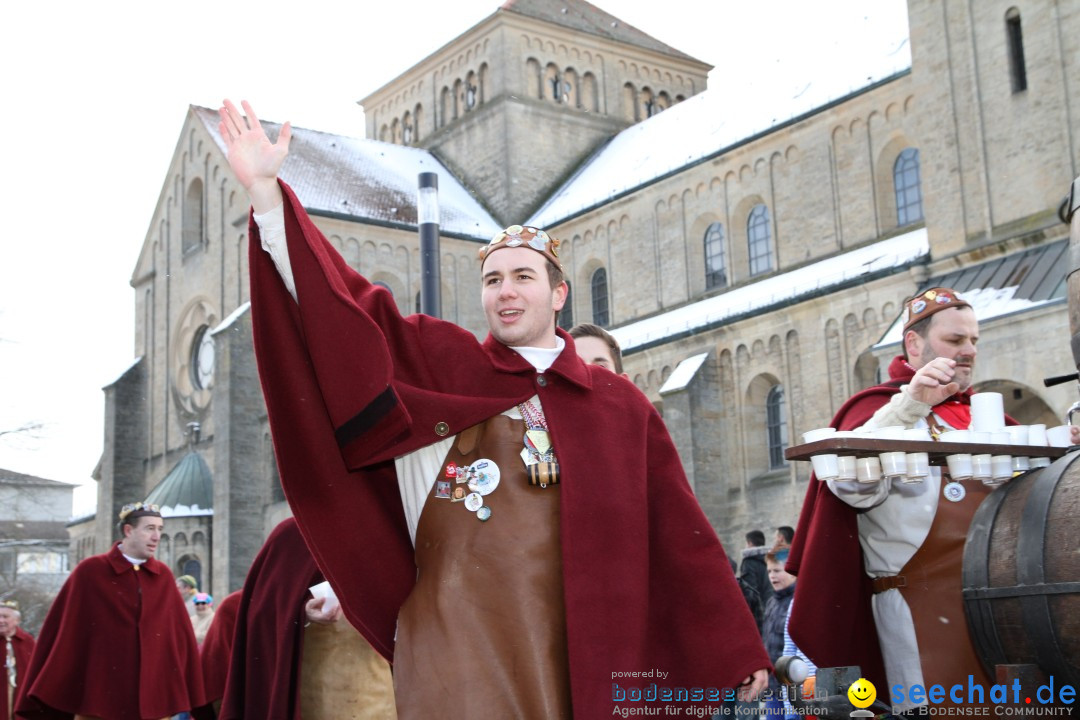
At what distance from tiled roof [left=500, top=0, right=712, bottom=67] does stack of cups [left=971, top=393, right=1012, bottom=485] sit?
A: 3851 centimetres

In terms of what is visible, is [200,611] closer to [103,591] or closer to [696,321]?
[103,591]

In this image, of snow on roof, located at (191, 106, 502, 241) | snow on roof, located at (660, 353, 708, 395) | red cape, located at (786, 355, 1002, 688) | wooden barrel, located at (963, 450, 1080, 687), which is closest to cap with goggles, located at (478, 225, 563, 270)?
red cape, located at (786, 355, 1002, 688)

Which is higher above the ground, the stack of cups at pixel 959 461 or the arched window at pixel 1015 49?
the arched window at pixel 1015 49

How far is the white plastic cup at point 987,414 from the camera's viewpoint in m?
4.26

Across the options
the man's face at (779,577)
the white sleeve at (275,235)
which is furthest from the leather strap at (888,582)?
the man's face at (779,577)

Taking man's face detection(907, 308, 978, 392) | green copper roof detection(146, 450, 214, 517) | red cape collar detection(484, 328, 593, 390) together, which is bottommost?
red cape collar detection(484, 328, 593, 390)

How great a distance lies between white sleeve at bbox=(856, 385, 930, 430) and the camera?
4348mm

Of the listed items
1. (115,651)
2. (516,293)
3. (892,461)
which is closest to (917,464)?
(892,461)

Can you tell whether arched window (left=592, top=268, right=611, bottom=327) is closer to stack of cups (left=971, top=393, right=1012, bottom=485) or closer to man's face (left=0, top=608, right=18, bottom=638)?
man's face (left=0, top=608, right=18, bottom=638)

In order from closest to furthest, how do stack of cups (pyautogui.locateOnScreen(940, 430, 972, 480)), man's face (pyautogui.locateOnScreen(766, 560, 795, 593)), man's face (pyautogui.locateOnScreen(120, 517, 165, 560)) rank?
stack of cups (pyautogui.locateOnScreen(940, 430, 972, 480)) → man's face (pyautogui.locateOnScreen(120, 517, 165, 560)) → man's face (pyautogui.locateOnScreen(766, 560, 795, 593))

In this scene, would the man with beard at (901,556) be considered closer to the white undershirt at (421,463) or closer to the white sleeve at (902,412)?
the white sleeve at (902,412)

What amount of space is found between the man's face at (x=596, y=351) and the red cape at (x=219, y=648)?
3520mm

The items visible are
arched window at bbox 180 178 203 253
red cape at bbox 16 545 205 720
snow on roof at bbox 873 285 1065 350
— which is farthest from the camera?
arched window at bbox 180 178 203 253

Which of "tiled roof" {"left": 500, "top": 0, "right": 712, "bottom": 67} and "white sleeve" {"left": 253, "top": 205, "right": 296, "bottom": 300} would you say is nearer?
"white sleeve" {"left": 253, "top": 205, "right": 296, "bottom": 300}
